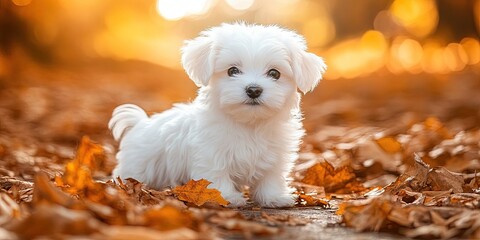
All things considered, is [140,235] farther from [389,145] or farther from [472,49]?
[472,49]

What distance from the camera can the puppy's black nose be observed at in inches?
172

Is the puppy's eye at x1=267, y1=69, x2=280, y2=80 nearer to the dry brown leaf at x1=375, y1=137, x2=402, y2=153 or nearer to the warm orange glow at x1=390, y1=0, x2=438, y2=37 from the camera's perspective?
the dry brown leaf at x1=375, y1=137, x2=402, y2=153

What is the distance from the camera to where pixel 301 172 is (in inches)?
260

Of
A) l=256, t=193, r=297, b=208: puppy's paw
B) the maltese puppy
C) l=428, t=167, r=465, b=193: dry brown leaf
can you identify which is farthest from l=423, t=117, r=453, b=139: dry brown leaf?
l=256, t=193, r=297, b=208: puppy's paw

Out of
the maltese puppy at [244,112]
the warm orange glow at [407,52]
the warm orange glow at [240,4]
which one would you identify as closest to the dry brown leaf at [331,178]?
the maltese puppy at [244,112]

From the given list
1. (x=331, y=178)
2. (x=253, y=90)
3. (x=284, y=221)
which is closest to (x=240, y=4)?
(x=331, y=178)

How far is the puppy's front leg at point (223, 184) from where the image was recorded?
4543 mm

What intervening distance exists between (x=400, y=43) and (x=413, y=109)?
1052 centimetres

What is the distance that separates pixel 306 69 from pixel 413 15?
1715cm

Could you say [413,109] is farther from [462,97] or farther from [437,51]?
[437,51]

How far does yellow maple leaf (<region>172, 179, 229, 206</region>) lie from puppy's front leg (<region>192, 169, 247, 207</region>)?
0.24 meters

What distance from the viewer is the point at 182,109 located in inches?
216

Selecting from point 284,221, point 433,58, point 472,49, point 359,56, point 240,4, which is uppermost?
point 240,4

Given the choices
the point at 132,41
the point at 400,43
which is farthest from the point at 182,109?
the point at 132,41
